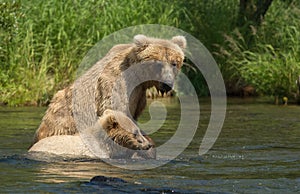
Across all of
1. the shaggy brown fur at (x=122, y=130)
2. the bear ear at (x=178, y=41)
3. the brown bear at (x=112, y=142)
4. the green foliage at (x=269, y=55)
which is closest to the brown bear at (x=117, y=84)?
the bear ear at (x=178, y=41)

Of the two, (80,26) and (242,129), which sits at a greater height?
(80,26)

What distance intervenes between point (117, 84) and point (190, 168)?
1233 mm

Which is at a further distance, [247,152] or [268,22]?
[268,22]

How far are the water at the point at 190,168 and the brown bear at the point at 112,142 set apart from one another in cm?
14

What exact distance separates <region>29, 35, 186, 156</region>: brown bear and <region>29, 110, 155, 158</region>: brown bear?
0.30m

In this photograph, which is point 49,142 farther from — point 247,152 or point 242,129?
point 242,129

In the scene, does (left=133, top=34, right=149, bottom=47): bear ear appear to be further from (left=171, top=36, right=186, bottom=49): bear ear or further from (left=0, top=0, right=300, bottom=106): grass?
(left=0, top=0, right=300, bottom=106): grass

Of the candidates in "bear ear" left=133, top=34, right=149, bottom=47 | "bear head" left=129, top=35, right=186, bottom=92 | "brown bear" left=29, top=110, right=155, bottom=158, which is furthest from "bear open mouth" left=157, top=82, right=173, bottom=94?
"brown bear" left=29, top=110, right=155, bottom=158

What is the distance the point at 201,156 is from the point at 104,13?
860cm

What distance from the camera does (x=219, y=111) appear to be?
49.6 feet

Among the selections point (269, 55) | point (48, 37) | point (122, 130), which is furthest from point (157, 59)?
point (269, 55)

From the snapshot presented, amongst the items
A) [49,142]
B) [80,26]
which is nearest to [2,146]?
[49,142]

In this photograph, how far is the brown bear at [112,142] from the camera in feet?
28.2

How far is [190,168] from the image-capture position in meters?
8.64
